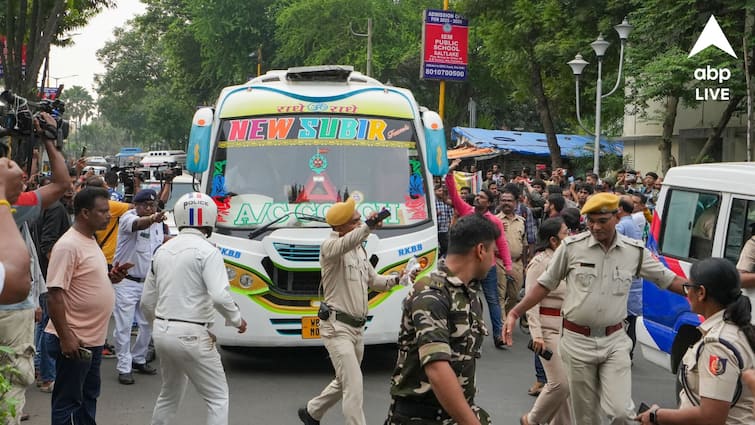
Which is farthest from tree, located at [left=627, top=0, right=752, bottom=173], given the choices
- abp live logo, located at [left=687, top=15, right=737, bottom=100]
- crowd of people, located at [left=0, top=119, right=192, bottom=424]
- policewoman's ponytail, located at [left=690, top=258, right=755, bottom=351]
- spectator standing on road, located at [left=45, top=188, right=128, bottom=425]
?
policewoman's ponytail, located at [left=690, top=258, right=755, bottom=351]

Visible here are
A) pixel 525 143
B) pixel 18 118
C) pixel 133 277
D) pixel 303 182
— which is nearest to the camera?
pixel 18 118

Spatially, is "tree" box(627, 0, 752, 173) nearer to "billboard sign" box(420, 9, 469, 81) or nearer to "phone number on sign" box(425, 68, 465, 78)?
"phone number on sign" box(425, 68, 465, 78)

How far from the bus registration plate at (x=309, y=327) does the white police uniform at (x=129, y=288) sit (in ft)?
5.31

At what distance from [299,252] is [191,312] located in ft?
9.94

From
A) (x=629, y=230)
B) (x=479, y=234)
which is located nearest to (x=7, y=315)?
(x=479, y=234)

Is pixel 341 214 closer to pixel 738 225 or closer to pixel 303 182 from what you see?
pixel 303 182

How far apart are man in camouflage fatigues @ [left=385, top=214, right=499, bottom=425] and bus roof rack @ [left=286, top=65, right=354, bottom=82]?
613 centimetres

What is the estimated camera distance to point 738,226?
6852mm

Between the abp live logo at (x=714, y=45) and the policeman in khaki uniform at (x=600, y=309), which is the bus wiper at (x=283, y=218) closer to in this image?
the policeman in khaki uniform at (x=600, y=309)

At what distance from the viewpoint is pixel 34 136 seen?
5.16 m

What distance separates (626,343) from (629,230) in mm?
3868

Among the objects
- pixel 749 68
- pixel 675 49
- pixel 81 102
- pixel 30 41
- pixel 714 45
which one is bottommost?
pixel 81 102

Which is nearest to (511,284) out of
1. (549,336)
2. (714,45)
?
(549,336)

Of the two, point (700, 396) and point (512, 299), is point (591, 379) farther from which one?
point (512, 299)
